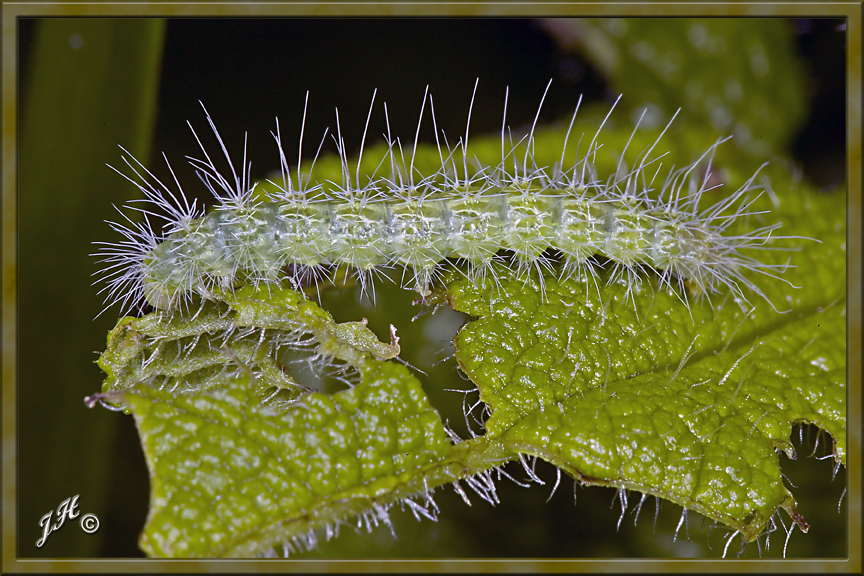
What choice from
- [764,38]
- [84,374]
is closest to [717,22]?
[764,38]

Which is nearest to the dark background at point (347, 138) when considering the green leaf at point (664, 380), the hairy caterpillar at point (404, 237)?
the hairy caterpillar at point (404, 237)

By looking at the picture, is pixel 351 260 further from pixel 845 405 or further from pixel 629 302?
pixel 845 405
